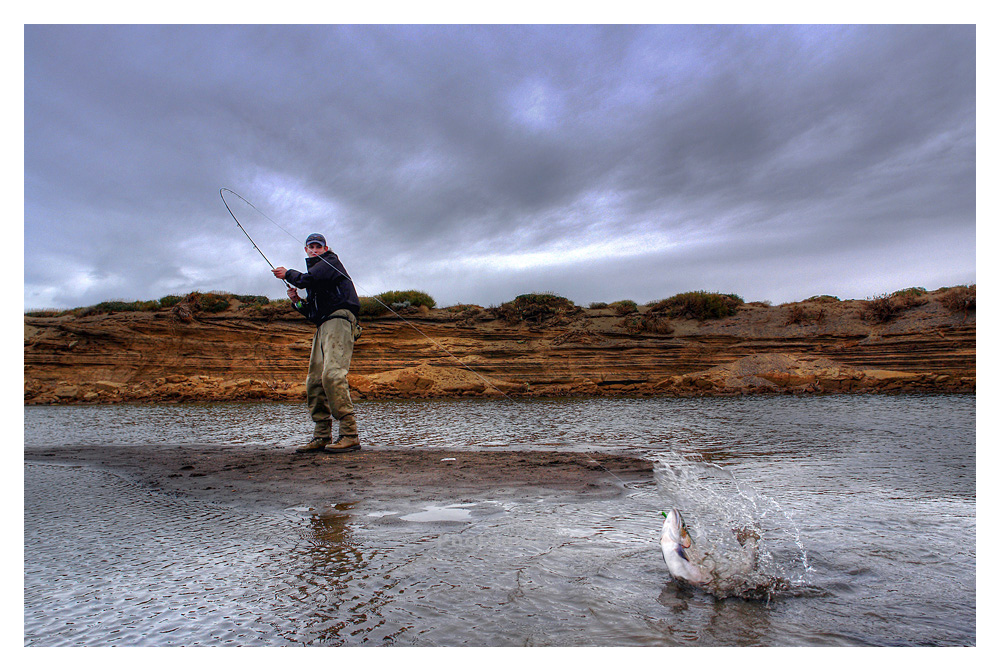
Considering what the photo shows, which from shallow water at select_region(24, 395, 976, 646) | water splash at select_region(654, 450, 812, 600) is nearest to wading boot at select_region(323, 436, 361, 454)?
shallow water at select_region(24, 395, 976, 646)

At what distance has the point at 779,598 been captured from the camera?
2096 mm

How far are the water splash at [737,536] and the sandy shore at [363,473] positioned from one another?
457 mm

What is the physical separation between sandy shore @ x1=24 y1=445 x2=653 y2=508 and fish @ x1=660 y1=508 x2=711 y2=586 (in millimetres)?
1419

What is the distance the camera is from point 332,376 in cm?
565

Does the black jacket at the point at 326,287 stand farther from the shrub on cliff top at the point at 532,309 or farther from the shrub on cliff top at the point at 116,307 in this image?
the shrub on cliff top at the point at 116,307

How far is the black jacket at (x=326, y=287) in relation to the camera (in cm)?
575

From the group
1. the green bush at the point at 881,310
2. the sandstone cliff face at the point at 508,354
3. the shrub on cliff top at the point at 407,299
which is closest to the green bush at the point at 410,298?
the shrub on cliff top at the point at 407,299

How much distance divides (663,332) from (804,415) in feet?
40.0

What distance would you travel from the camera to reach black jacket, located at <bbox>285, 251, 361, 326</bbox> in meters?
5.75

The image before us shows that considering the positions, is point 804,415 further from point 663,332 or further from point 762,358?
point 663,332

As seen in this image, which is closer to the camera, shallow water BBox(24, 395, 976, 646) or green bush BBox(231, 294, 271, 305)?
shallow water BBox(24, 395, 976, 646)

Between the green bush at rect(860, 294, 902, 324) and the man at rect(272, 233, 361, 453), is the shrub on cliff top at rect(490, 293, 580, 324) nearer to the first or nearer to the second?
the green bush at rect(860, 294, 902, 324)

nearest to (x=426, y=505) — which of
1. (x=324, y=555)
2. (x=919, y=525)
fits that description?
(x=324, y=555)

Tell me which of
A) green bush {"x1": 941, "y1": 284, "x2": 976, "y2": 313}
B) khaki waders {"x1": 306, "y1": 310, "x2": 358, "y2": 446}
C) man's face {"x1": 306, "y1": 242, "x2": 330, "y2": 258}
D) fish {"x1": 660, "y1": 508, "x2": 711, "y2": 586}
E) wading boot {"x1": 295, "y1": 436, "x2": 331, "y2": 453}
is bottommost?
wading boot {"x1": 295, "y1": 436, "x2": 331, "y2": 453}
